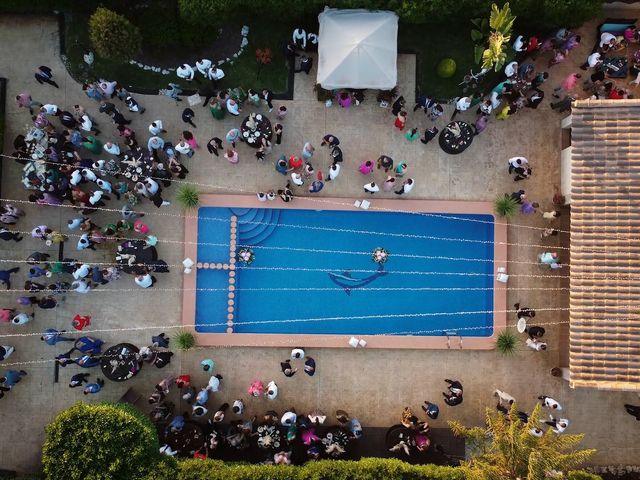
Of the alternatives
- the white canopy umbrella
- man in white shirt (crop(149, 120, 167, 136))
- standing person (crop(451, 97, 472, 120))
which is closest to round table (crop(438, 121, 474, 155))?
standing person (crop(451, 97, 472, 120))

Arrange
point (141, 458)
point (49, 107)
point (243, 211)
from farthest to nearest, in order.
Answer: point (243, 211) → point (49, 107) → point (141, 458)

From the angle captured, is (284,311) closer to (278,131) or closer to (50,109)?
(278,131)

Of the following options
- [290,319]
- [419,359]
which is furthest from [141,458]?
[419,359]

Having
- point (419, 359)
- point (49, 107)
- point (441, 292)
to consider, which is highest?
point (49, 107)

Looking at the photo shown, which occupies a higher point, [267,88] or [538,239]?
[267,88]

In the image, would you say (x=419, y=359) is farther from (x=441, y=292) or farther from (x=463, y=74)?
(x=463, y=74)

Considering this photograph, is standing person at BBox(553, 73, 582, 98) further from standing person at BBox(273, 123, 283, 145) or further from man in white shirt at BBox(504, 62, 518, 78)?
standing person at BBox(273, 123, 283, 145)

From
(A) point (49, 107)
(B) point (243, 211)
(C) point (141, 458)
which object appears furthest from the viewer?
(B) point (243, 211)

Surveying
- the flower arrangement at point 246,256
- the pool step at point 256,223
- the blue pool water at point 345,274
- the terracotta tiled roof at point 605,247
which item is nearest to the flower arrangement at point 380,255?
the blue pool water at point 345,274
